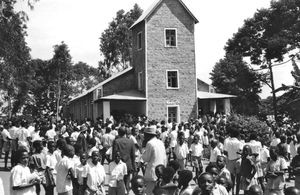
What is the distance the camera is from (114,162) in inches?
349

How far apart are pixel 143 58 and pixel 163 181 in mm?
24836

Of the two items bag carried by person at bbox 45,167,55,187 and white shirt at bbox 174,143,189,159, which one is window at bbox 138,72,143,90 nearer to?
white shirt at bbox 174,143,189,159

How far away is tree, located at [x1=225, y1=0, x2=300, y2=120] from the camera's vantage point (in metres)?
39.5

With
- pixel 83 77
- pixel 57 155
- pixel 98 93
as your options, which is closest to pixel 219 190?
pixel 57 155

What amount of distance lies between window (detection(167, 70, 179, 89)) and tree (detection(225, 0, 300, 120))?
1227 cm

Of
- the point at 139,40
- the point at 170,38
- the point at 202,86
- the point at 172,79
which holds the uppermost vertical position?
the point at 139,40

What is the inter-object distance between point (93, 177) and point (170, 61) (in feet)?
74.8

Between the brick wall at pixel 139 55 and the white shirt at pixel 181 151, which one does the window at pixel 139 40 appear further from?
the white shirt at pixel 181 151

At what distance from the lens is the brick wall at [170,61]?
30.4m

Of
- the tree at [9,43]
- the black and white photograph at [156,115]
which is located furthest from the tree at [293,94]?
A: the tree at [9,43]

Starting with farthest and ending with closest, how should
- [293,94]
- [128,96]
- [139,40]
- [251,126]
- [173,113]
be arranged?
[139,40] → [173,113] → [128,96] → [293,94] → [251,126]

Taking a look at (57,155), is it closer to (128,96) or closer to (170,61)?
(128,96)

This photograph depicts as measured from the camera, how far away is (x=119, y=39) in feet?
165

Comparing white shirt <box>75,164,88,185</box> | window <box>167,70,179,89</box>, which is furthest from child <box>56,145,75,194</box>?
window <box>167,70,179,89</box>
